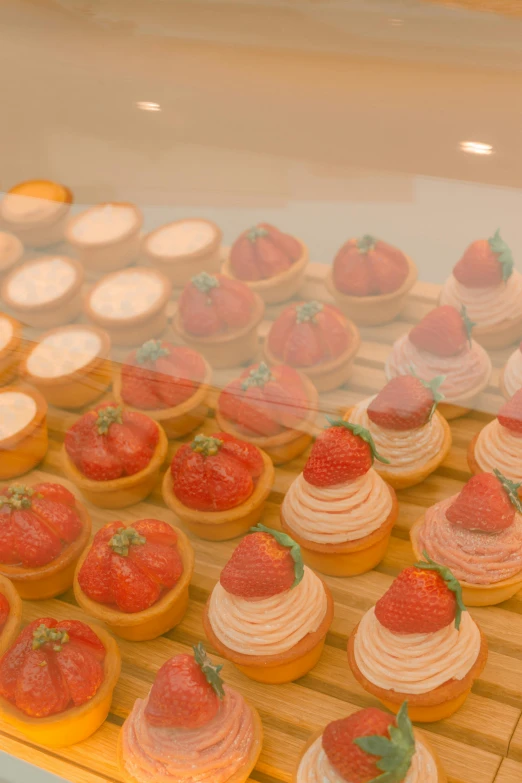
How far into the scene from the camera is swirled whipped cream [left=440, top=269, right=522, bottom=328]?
89.9 inches

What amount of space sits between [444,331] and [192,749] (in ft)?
3.91

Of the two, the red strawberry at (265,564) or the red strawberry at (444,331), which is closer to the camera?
the red strawberry at (265,564)

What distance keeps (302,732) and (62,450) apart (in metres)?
1.07

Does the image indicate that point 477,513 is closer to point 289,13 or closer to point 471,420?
point 471,420

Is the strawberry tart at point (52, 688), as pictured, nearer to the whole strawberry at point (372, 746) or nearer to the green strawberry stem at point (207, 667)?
the green strawberry stem at point (207, 667)

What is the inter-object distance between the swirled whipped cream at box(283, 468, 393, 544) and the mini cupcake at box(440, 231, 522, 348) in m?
0.49

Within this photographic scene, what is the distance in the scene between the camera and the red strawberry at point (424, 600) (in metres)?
1.85

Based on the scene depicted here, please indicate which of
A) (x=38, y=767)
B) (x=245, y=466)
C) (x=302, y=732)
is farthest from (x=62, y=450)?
(x=302, y=732)

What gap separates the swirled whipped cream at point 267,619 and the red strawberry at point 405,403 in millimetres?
484

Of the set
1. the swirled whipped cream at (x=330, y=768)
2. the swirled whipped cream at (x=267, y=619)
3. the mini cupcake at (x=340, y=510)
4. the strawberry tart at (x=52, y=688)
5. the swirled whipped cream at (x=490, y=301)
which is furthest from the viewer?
the swirled whipped cream at (x=490, y=301)

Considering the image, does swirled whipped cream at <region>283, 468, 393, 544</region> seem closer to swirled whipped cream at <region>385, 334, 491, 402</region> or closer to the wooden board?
the wooden board

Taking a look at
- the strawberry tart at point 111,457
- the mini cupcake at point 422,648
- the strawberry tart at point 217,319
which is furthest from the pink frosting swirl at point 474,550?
the strawberry tart at point 111,457

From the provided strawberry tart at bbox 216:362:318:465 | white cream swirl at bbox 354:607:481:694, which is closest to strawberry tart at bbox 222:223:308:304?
strawberry tart at bbox 216:362:318:465

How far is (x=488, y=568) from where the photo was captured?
6.76 feet
